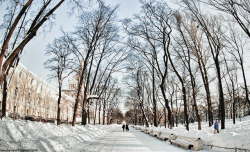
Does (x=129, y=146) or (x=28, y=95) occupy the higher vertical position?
(x=28, y=95)

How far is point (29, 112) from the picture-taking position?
43.0 meters

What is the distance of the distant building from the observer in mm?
34569

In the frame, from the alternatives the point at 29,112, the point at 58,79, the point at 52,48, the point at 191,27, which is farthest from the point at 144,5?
the point at 29,112

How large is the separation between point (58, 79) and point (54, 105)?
42949mm

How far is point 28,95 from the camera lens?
42562mm

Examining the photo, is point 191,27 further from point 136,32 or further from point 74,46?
point 74,46

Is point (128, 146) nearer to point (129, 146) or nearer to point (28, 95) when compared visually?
point (129, 146)

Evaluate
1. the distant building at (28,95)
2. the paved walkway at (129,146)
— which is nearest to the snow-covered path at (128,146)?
the paved walkway at (129,146)

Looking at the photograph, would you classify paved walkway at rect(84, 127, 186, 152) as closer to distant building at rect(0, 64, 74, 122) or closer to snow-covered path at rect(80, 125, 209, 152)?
snow-covered path at rect(80, 125, 209, 152)

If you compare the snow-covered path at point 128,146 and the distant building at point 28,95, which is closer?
the snow-covered path at point 128,146

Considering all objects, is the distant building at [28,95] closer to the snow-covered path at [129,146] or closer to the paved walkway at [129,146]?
the snow-covered path at [129,146]

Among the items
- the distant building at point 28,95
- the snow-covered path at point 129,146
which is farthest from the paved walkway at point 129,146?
the distant building at point 28,95

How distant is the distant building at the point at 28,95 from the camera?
113ft

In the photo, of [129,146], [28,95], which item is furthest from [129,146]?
[28,95]
